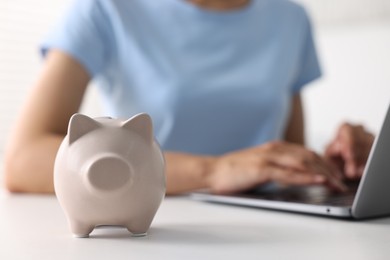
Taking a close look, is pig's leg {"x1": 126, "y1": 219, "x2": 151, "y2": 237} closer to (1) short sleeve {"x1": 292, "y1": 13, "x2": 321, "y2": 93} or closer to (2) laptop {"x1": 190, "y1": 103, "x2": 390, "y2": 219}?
(2) laptop {"x1": 190, "y1": 103, "x2": 390, "y2": 219}

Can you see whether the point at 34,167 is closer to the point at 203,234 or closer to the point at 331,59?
the point at 203,234

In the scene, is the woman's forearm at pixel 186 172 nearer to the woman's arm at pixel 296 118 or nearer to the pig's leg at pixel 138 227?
the pig's leg at pixel 138 227

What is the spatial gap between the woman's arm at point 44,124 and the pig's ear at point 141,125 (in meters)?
0.36

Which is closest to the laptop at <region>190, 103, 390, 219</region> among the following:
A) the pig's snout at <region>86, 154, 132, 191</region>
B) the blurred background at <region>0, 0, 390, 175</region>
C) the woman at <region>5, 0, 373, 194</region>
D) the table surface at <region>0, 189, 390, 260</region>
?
the table surface at <region>0, 189, 390, 260</region>

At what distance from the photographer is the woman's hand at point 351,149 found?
0.83m

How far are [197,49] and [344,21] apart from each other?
100 cm

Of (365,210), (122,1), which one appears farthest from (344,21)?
(365,210)

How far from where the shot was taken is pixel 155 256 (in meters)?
0.34

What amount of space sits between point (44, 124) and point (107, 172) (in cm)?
48

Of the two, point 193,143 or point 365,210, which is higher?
point 365,210

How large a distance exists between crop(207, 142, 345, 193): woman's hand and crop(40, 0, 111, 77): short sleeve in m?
0.35

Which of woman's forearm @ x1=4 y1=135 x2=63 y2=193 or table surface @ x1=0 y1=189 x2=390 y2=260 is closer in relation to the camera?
table surface @ x1=0 y1=189 x2=390 y2=260

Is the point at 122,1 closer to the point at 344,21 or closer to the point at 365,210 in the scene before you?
the point at 365,210

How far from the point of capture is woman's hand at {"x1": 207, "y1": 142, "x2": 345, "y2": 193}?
68 cm
